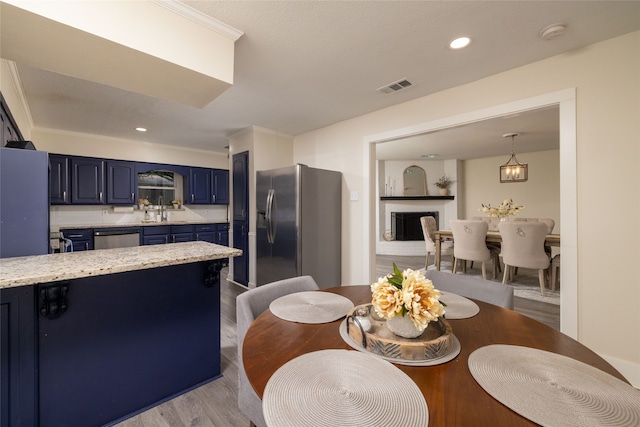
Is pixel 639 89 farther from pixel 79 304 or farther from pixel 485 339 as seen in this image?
pixel 79 304

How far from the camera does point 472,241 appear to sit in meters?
4.05

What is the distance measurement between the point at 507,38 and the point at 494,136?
323 centimetres

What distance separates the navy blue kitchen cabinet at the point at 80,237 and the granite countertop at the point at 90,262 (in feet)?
10.8

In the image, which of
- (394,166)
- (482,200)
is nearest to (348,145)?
(394,166)

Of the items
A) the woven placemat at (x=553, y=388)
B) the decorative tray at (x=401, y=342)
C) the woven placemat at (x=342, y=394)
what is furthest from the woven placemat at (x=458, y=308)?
the woven placemat at (x=342, y=394)

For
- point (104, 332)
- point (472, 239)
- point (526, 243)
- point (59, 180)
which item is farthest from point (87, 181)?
point (526, 243)

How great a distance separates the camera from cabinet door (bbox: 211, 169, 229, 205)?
5.68m

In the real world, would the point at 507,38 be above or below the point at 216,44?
above

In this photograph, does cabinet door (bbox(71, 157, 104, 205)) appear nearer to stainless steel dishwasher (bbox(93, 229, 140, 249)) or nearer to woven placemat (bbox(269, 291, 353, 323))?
stainless steel dishwasher (bbox(93, 229, 140, 249))

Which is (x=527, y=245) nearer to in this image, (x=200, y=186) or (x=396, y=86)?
(x=396, y=86)

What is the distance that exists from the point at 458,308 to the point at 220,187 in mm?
5432

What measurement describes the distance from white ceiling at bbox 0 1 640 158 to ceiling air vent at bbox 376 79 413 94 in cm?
6

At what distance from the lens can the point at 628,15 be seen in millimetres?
1626

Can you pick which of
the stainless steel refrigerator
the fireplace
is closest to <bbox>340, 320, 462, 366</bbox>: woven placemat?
the stainless steel refrigerator
